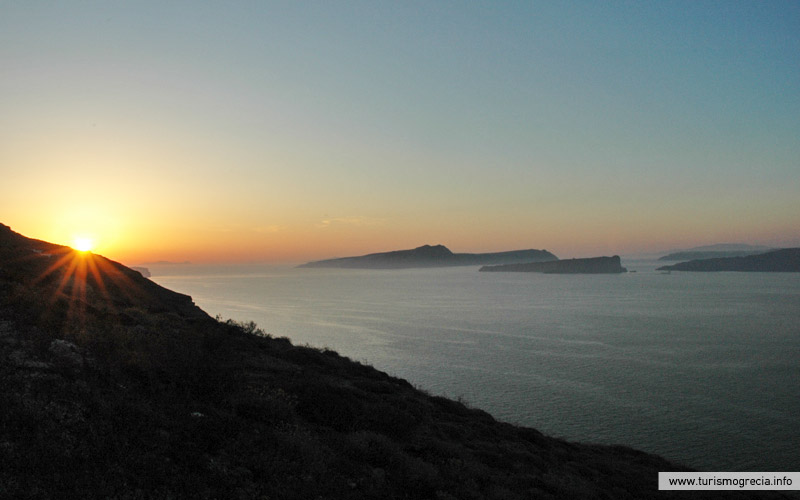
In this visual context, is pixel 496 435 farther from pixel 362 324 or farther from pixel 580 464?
pixel 362 324

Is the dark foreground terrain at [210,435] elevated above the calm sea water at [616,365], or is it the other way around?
the dark foreground terrain at [210,435]

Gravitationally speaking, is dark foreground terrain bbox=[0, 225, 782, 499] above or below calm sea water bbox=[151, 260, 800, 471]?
above

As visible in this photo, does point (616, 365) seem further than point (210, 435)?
Yes

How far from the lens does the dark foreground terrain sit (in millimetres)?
8047

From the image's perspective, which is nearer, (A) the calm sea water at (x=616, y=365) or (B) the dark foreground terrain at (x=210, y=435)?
(B) the dark foreground terrain at (x=210, y=435)

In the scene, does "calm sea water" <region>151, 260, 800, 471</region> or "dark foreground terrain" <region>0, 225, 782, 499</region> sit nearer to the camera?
"dark foreground terrain" <region>0, 225, 782, 499</region>

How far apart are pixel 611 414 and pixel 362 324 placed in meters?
52.9

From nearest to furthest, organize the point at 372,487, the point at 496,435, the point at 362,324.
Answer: the point at 372,487
the point at 496,435
the point at 362,324

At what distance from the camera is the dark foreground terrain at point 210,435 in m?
8.05

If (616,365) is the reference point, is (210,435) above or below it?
above

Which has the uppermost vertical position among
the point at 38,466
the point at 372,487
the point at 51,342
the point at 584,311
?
the point at 51,342

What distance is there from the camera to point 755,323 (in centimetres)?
7225

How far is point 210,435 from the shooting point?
9.92 metres

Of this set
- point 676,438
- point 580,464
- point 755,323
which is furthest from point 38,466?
point 755,323
